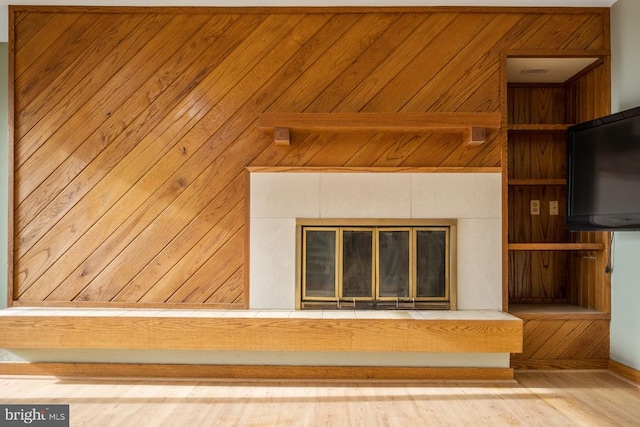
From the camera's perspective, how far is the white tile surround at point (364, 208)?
3.73 meters

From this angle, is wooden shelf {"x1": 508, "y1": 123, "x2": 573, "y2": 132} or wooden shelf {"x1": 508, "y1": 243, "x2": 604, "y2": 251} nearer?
wooden shelf {"x1": 508, "y1": 243, "x2": 604, "y2": 251}

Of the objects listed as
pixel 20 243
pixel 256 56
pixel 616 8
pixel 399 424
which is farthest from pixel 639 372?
pixel 20 243

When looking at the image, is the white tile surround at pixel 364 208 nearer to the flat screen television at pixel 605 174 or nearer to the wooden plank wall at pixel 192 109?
the wooden plank wall at pixel 192 109

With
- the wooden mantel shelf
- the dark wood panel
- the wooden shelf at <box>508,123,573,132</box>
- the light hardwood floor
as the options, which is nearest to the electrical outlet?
the wooden shelf at <box>508,123,573,132</box>

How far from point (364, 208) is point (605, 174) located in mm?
1553

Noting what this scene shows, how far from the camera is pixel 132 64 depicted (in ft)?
12.5

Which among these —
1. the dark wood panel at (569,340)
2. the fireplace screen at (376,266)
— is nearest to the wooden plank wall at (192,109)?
the fireplace screen at (376,266)

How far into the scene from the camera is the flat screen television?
10.4ft

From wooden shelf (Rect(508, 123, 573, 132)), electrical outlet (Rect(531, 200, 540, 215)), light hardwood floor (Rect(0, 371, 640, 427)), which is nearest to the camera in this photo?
light hardwood floor (Rect(0, 371, 640, 427))

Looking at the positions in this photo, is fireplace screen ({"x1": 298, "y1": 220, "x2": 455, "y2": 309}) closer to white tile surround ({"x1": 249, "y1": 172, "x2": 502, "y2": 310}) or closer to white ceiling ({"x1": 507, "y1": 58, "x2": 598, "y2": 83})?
white tile surround ({"x1": 249, "y1": 172, "x2": 502, "y2": 310})

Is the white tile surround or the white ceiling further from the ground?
the white ceiling

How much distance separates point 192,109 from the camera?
12.5 ft

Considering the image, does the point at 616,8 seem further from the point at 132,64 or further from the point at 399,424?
the point at 132,64

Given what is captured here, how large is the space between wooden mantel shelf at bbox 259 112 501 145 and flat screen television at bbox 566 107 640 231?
0.61 m
